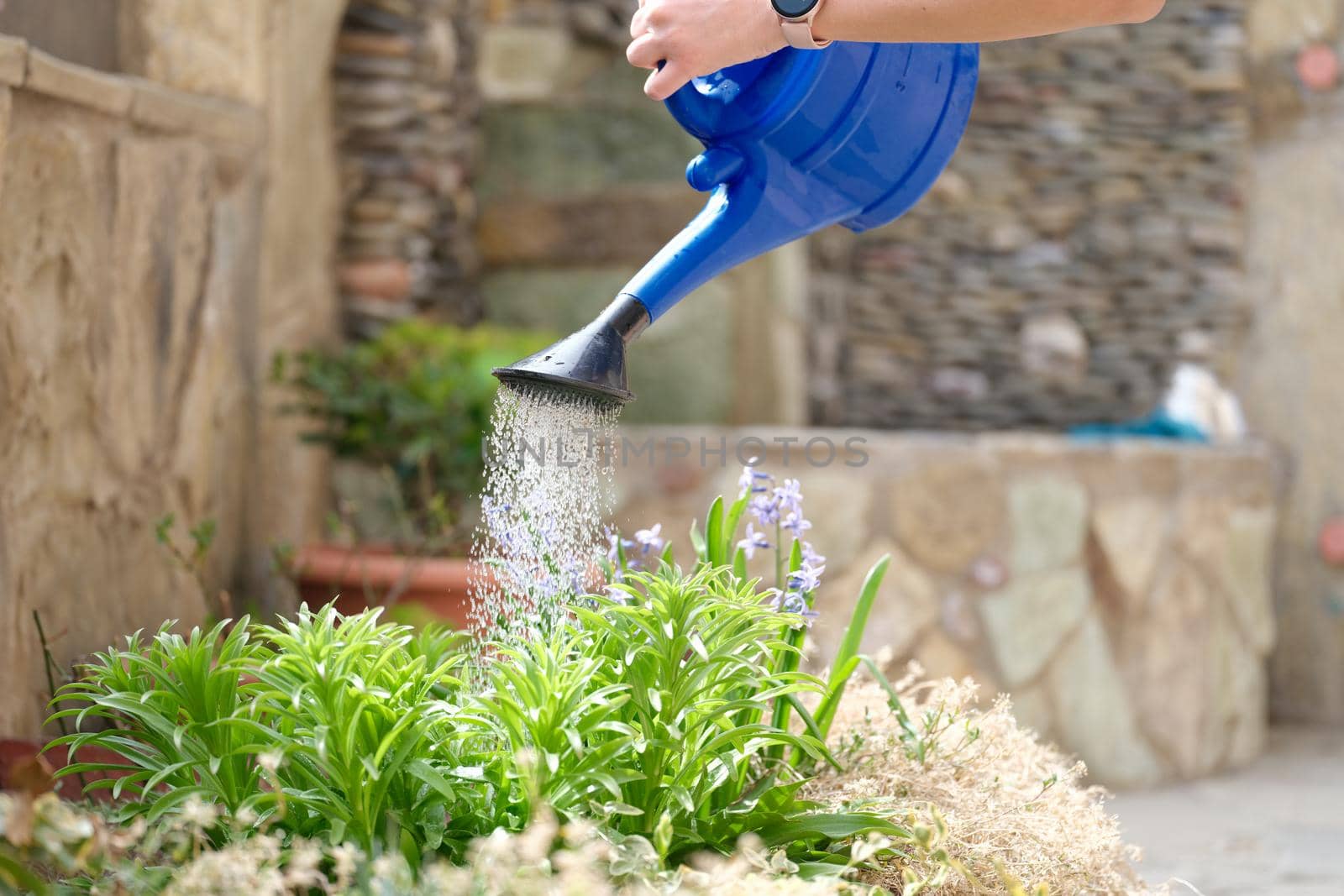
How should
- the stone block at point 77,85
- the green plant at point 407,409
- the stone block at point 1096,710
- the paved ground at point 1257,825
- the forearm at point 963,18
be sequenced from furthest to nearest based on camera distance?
1. the stone block at point 1096,710
2. the green plant at point 407,409
3. the paved ground at point 1257,825
4. the stone block at point 77,85
5. the forearm at point 963,18

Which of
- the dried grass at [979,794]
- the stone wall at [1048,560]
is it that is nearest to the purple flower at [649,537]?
the dried grass at [979,794]

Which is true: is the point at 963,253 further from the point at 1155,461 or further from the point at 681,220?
the point at 1155,461

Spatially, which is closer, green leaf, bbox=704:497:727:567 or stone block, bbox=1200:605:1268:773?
green leaf, bbox=704:497:727:567

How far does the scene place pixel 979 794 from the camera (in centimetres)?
133

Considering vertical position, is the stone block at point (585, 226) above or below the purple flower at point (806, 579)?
above

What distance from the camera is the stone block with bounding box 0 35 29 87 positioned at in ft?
4.88

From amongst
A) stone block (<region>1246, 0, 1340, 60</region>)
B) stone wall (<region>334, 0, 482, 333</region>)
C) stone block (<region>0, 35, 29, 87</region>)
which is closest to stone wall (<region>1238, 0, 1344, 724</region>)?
stone block (<region>1246, 0, 1340, 60</region>)

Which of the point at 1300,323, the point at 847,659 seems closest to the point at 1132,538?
the point at 1300,323

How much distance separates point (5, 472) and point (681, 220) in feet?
7.80

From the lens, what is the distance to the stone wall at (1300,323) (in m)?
3.74

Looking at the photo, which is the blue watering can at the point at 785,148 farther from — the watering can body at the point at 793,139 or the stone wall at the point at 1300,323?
the stone wall at the point at 1300,323

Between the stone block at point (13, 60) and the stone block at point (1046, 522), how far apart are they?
2.19 meters

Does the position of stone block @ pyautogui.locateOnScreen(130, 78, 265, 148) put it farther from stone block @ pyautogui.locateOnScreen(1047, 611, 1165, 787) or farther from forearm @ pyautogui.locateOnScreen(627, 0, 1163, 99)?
stone block @ pyautogui.locateOnScreen(1047, 611, 1165, 787)

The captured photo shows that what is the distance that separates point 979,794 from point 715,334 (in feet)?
8.32
